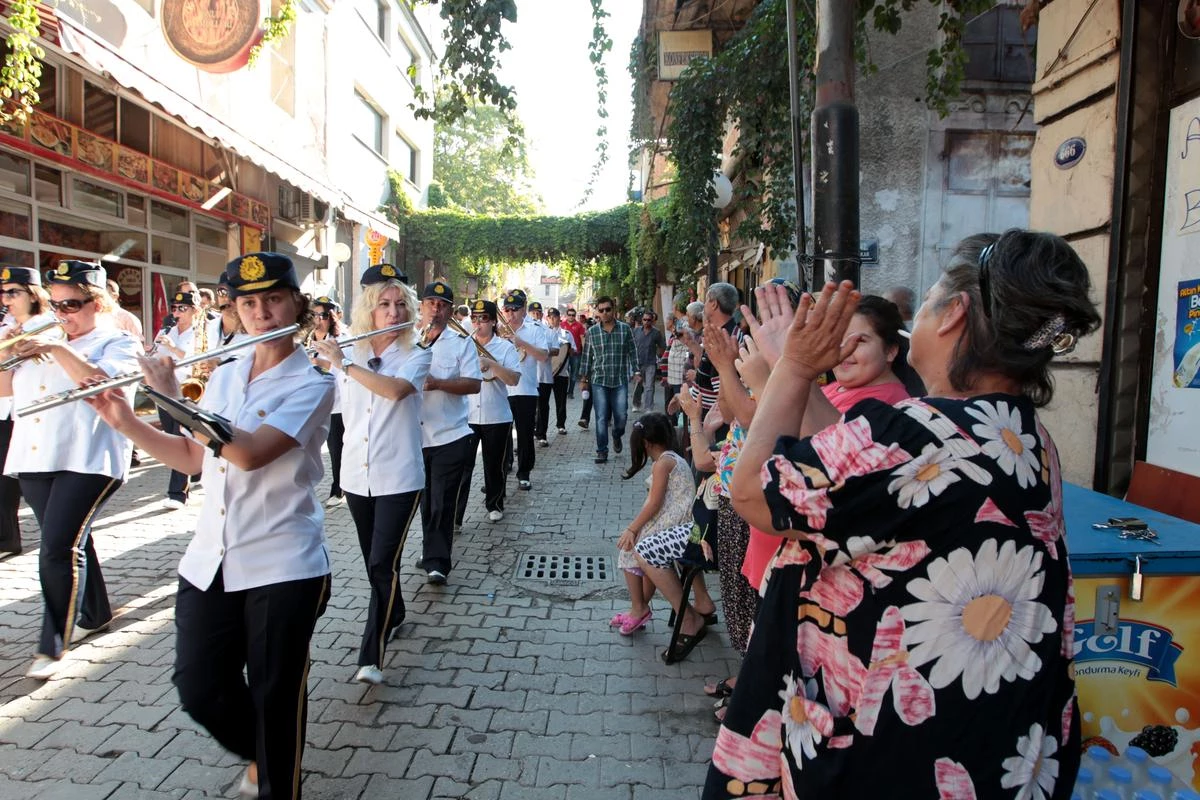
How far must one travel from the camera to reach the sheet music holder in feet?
7.46

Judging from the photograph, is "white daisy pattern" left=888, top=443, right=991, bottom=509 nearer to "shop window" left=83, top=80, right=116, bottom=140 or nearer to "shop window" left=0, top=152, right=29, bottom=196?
"shop window" left=0, top=152, right=29, bottom=196

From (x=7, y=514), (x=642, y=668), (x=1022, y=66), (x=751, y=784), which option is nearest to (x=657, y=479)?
(x=642, y=668)

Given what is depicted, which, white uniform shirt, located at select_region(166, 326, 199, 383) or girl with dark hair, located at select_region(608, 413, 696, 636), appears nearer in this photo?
girl with dark hair, located at select_region(608, 413, 696, 636)

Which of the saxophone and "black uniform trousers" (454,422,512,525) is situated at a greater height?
the saxophone

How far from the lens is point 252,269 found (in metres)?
2.70

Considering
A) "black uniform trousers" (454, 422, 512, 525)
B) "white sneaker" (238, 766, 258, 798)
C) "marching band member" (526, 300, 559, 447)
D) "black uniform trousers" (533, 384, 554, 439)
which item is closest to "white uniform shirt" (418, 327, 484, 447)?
"black uniform trousers" (454, 422, 512, 525)

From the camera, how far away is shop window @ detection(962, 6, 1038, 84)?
8023 millimetres

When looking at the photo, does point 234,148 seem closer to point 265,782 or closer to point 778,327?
point 265,782

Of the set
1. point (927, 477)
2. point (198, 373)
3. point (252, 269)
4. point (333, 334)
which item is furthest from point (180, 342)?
point (927, 477)

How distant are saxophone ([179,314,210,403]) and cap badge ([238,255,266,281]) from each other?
44cm

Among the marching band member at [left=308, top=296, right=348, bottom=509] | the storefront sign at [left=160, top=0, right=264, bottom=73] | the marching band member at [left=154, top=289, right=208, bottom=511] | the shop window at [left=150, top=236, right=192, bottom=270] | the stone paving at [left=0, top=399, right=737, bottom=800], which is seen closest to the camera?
the stone paving at [left=0, top=399, right=737, bottom=800]

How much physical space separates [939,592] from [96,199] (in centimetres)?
1228

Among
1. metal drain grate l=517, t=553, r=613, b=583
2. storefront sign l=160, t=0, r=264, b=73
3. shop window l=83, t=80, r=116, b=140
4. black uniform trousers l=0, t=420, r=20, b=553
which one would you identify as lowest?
metal drain grate l=517, t=553, r=613, b=583

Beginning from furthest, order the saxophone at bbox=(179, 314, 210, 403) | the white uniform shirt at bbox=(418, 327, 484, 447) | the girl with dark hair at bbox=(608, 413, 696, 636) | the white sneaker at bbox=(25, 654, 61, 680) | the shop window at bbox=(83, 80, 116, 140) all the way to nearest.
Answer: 1. the shop window at bbox=(83, 80, 116, 140)
2. the white uniform shirt at bbox=(418, 327, 484, 447)
3. the girl with dark hair at bbox=(608, 413, 696, 636)
4. the white sneaker at bbox=(25, 654, 61, 680)
5. the saxophone at bbox=(179, 314, 210, 403)
